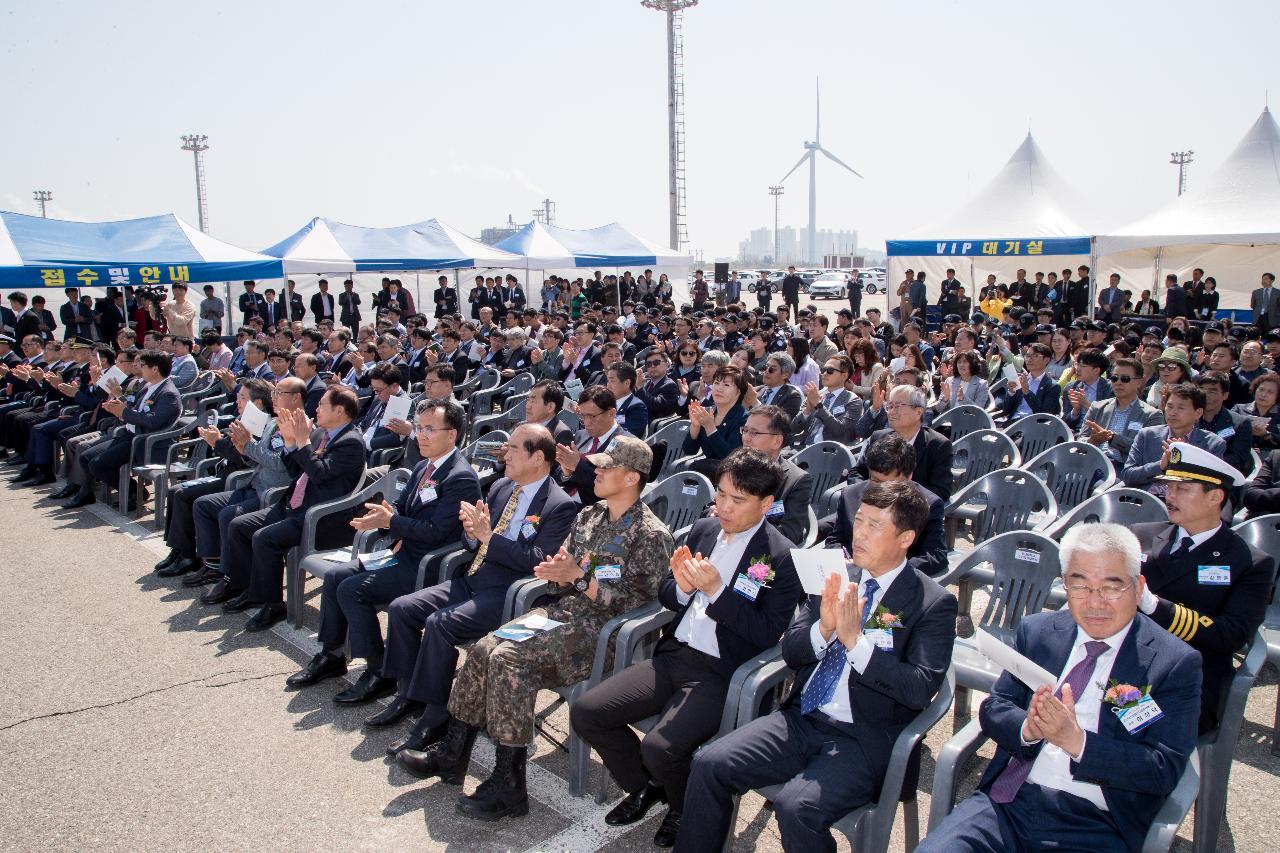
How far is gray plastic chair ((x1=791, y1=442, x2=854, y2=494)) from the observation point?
5938mm

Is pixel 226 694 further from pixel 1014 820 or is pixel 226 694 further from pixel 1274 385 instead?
pixel 1274 385

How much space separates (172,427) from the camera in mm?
7969

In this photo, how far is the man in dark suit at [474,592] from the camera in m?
3.87

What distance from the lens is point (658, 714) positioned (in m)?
3.30

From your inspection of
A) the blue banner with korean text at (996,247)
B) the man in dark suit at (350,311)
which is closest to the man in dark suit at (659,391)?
the blue banner with korean text at (996,247)

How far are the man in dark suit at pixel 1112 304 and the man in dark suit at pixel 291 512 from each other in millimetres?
14707

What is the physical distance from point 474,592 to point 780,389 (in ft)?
12.1

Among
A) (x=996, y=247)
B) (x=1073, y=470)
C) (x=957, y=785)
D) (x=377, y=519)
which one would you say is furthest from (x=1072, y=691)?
(x=996, y=247)

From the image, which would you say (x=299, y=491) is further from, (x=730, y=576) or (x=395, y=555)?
(x=730, y=576)

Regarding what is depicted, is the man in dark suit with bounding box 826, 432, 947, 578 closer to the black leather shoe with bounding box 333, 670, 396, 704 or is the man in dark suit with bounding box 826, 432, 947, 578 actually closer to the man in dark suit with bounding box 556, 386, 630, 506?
the man in dark suit with bounding box 556, 386, 630, 506

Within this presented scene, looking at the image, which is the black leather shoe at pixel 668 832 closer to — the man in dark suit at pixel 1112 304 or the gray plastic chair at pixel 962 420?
the gray plastic chair at pixel 962 420

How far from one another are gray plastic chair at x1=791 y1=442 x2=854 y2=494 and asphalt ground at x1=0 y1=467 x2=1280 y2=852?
85.1 inches

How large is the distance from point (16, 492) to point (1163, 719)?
995cm

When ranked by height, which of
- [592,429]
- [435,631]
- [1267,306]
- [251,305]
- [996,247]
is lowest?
[435,631]
